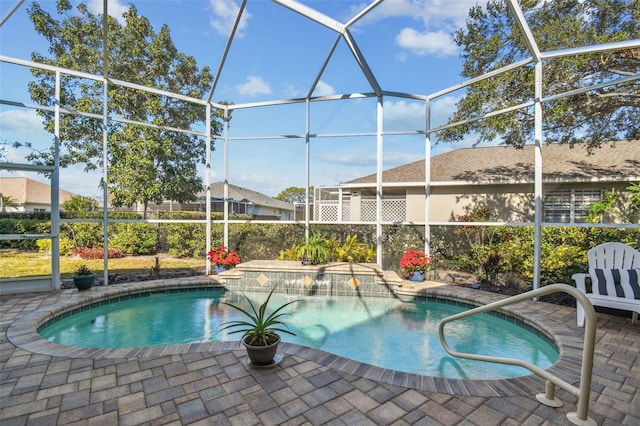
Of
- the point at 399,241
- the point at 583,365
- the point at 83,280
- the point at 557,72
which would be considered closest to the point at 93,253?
the point at 83,280

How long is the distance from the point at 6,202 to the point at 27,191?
46 cm

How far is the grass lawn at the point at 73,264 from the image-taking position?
645cm

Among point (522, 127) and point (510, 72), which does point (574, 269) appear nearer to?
point (522, 127)

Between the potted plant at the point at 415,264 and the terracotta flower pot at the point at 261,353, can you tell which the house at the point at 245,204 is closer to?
the potted plant at the point at 415,264

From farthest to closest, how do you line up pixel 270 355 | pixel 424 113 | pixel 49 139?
pixel 424 113 → pixel 49 139 → pixel 270 355

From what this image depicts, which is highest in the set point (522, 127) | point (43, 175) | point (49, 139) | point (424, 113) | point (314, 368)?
point (424, 113)

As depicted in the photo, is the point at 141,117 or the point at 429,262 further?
the point at 141,117

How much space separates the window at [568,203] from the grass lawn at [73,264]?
11.2 meters

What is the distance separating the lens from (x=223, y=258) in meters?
7.83

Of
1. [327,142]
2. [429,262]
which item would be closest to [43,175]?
[327,142]

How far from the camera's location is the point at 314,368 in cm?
316

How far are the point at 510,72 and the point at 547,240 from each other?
3.89 metres

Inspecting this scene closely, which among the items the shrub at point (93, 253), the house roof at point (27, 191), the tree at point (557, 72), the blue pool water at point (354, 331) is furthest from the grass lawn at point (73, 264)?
the tree at point (557, 72)

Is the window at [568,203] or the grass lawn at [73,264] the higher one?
the window at [568,203]
